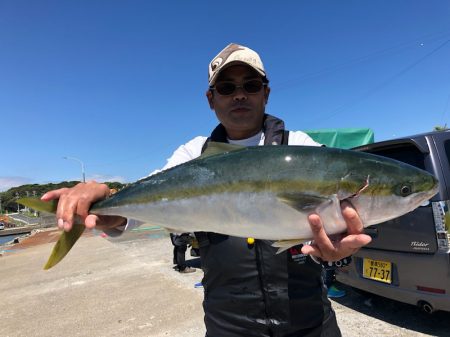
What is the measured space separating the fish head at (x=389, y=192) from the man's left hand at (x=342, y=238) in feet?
0.26

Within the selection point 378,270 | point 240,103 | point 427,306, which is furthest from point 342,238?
point 378,270

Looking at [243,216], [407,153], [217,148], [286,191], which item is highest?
[407,153]

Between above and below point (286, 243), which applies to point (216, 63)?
above

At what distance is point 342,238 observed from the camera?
70.7 inches

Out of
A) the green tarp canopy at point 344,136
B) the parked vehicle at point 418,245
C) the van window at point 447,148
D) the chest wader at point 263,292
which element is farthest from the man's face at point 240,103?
the green tarp canopy at point 344,136

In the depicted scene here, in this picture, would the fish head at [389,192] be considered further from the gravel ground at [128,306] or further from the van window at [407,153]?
the gravel ground at [128,306]

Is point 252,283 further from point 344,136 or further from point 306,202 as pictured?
point 344,136

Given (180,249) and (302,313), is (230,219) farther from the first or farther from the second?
(180,249)

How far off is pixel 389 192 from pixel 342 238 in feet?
1.09

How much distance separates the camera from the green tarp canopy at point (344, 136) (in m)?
12.1

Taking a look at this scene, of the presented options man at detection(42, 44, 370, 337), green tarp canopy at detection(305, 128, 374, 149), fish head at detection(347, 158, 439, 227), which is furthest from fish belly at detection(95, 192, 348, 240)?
green tarp canopy at detection(305, 128, 374, 149)

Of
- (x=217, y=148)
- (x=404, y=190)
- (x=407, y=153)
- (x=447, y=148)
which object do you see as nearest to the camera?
(x=404, y=190)

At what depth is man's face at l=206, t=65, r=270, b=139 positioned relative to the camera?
253cm

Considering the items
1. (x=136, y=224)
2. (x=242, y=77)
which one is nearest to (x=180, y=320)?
(x=136, y=224)
